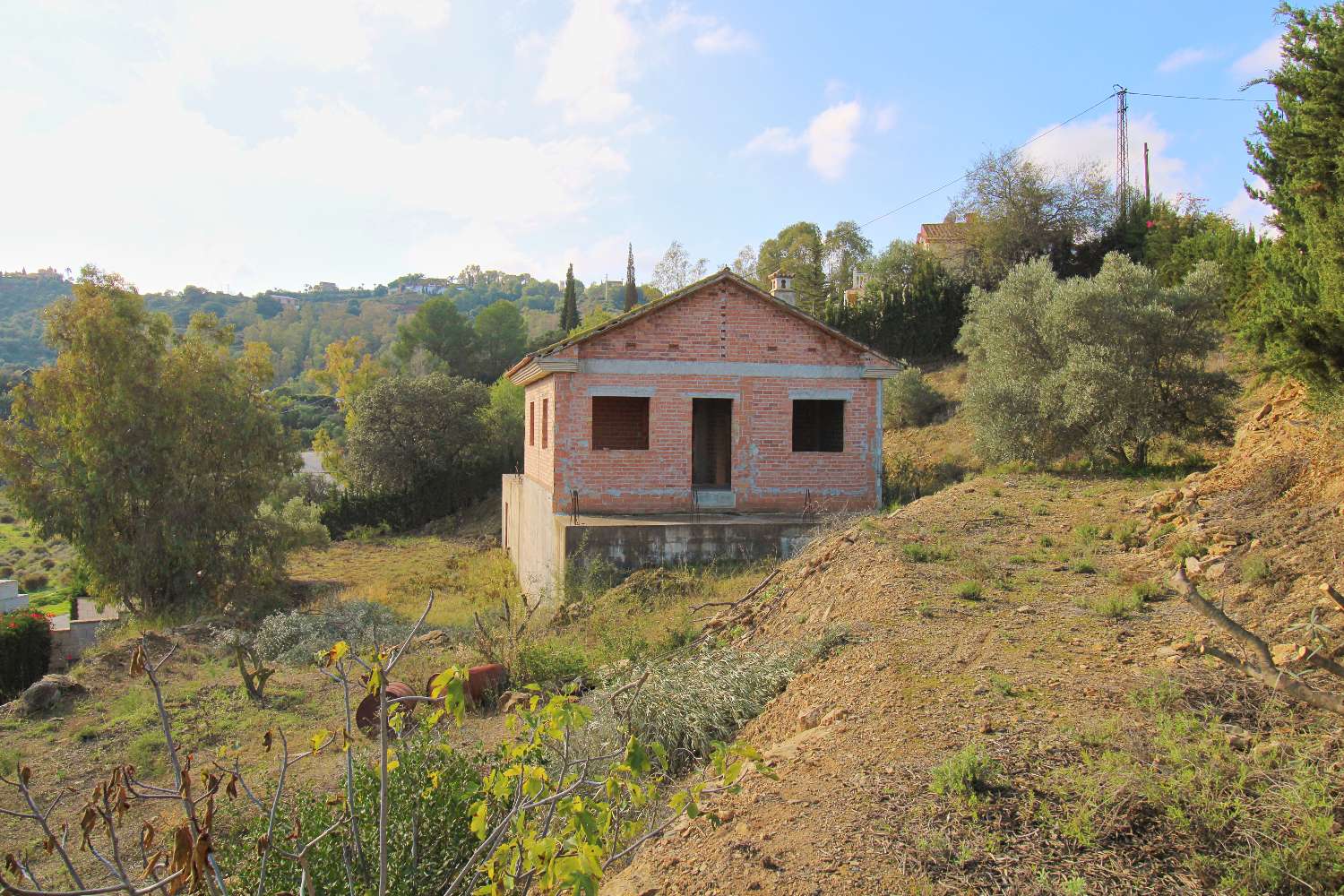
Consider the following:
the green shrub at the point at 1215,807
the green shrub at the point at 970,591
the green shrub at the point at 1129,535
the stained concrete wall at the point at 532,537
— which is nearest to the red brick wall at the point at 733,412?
the stained concrete wall at the point at 532,537

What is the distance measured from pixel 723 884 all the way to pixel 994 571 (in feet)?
20.4

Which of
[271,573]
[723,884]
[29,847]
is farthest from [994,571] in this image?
[271,573]

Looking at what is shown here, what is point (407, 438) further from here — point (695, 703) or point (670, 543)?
point (695, 703)

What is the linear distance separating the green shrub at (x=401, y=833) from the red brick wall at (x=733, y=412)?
34.8 feet

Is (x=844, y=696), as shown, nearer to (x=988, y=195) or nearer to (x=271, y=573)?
(x=271, y=573)

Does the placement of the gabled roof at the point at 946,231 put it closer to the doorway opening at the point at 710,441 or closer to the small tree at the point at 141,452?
the doorway opening at the point at 710,441

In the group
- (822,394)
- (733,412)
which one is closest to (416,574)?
(733,412)

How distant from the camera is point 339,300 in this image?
166 m

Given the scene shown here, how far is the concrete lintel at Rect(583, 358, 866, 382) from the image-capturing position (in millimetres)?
15656

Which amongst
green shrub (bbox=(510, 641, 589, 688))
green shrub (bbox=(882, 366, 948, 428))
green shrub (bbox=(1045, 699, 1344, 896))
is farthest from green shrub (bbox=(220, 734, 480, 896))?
green shrub (bbox=(882, 366, 948, 428))

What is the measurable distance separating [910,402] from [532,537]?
45.7 ft

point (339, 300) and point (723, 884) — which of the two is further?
point (339, 300)

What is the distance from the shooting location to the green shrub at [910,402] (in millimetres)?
26859

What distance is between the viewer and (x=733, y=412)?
1606cm
